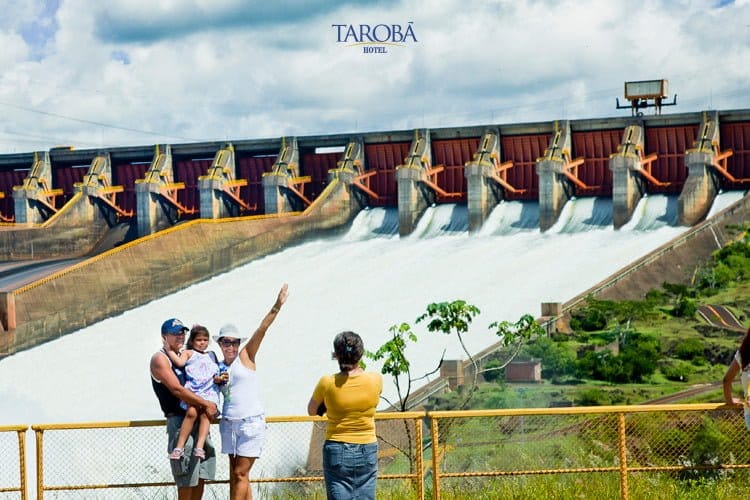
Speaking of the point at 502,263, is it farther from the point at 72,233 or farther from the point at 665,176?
the point at 72,233

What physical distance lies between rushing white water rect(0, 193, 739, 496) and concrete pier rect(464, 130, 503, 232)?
18.7 inches

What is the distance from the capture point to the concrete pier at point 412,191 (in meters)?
43.7

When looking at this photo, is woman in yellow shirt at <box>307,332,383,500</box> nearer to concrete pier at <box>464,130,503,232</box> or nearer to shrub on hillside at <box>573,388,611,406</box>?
shrub on hillside at <box>573,388,611,406</box>

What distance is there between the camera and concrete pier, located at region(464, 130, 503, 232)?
139 ft

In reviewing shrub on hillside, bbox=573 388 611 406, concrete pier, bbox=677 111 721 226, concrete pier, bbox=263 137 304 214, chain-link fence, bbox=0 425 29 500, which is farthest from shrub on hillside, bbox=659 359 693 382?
concrete pier, bbox=263 137 304 214

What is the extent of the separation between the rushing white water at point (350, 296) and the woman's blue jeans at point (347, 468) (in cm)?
1896

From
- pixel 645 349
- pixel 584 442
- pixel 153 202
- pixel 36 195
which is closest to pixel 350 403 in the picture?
pixel 584 442

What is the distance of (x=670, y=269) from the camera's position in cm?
3291

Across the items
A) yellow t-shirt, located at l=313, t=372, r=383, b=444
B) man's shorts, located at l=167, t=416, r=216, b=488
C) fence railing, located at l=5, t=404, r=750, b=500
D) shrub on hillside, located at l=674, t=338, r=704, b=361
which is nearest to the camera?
yellow t-shirt, located at l=313, t=372, r=383, b=444

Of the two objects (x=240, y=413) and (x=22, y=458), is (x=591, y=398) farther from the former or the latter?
(x=240, y=413)

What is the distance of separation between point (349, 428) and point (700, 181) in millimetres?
32764

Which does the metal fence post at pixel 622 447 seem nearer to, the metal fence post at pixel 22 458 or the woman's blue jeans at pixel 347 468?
the woman's blue jeans at pixel 347 468

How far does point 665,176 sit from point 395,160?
36.0 feet

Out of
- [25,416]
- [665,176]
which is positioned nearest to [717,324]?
[665,176]
